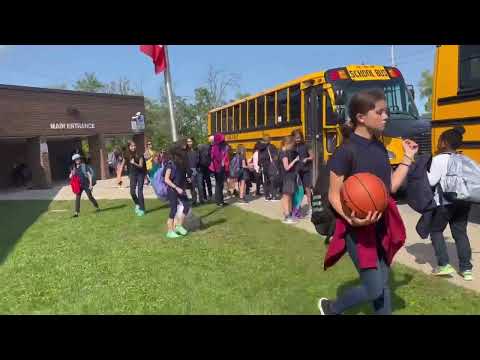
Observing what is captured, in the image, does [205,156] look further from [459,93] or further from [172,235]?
[459,93]

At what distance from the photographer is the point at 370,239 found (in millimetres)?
2906

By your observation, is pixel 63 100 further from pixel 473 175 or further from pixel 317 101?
pixel 473 175

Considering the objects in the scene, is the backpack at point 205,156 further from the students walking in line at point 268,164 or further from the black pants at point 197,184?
the students walking in line at point 268,164

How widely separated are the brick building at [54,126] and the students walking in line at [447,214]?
66.4 feet

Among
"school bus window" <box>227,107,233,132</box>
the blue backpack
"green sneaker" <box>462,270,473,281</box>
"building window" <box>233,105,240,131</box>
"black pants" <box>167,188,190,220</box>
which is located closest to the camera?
"green sneaker" <box>462,270,473,281</box>

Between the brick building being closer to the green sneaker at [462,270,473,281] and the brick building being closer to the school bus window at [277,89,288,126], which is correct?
the school bus window at [277,89,288,126]

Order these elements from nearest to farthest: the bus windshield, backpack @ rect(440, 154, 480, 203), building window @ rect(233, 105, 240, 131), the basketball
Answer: the basketball
backpack @ rect(440, 154, 480, 203)
the bus windshield
building window @ rect(233, 105, 240, 131)

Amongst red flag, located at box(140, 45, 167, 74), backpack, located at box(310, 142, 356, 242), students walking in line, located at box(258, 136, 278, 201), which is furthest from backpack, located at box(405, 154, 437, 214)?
students walking in line, located at box(258, 136, 278, 201)

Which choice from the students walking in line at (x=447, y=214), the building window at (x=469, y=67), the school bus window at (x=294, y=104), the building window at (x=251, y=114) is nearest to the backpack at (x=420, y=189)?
the students walking in line at (x=447, y=214)

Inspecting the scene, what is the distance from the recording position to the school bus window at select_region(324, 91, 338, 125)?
407 inches

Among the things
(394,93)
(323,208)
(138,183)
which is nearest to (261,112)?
(394,93)

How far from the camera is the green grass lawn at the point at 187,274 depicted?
412cm
